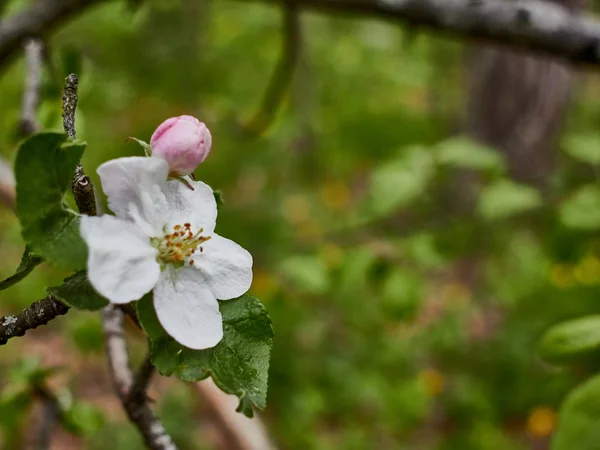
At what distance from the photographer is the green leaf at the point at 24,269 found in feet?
1.25

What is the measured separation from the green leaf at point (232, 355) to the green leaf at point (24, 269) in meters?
0.07

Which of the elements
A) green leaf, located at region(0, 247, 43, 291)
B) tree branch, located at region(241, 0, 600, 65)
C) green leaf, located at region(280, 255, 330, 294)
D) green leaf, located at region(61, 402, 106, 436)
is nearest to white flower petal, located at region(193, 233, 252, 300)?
green leaf, located at region(0, 247, 43, 291)

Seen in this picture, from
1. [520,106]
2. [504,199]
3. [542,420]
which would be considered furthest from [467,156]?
[520,106]

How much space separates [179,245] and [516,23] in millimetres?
782

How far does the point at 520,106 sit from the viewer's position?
11.6 ft

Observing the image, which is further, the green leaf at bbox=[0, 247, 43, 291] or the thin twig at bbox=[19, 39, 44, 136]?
the thin twig at bbox=[19, 39, 44, 136]

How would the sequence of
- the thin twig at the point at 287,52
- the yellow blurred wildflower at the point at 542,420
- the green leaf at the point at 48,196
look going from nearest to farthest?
the green leaf at the point at 48,196, the thin twig at the point at 287,52, the yellow blurred wildflower at the point at 542,420

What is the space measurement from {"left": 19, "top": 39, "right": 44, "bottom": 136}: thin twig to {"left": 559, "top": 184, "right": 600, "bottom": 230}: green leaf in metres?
0.85

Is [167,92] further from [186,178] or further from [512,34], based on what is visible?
[186,178]

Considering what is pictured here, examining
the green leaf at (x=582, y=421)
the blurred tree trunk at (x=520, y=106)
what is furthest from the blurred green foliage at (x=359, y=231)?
the blurred tree trunk at (x=520, y=106)

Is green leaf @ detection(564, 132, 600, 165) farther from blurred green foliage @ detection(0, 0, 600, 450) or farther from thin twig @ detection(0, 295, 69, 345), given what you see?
thin twig @ detection(0, 295, 69, 345)

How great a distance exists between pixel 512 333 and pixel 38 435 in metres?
2.49

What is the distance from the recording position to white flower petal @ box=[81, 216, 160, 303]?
1.19 ft

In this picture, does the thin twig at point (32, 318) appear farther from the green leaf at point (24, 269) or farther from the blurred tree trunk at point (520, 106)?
the blurred tree trunk at point (520, 106)
